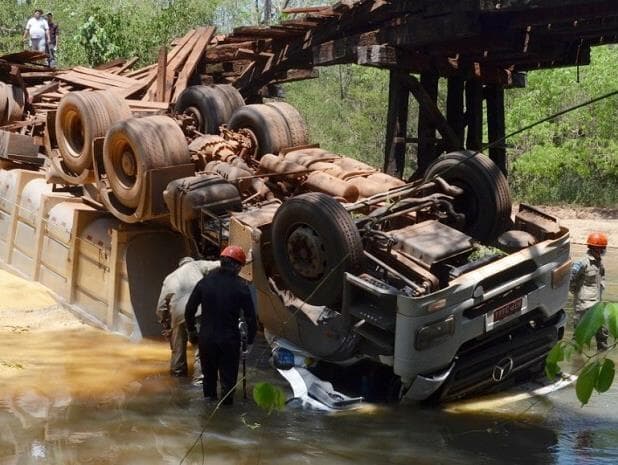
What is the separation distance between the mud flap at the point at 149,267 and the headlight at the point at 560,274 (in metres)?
3.74

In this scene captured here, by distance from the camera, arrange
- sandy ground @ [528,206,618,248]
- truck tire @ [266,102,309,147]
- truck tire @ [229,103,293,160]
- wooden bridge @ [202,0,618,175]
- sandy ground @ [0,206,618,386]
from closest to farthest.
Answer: sandy ground @ [0,206,618,386] → truck tire @ [229,103,293,160] → truck tire @ [266,102,309,147] → wooden bridge @ [202,0,618,175] → sandy ground @ [528,206,618,248]

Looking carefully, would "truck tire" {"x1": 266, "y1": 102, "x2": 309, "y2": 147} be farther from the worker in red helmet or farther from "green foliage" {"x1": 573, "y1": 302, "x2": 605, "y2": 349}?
"green foliage" {"x1": 573, "y1": 302, "x2": 605, "y2": 349}

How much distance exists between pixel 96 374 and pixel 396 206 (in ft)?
9.90

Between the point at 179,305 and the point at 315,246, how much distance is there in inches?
63.3

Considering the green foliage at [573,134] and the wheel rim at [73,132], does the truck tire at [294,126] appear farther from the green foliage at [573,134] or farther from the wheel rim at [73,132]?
the green foliage at [573,134]

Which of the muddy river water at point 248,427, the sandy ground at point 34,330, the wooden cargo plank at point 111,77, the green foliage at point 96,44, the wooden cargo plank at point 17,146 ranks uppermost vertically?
the green foliage at point 96,44

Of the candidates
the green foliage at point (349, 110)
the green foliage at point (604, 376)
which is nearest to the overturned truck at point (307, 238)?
the green foliage at point (604, 376)

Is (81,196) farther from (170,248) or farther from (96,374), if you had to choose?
(96,374)

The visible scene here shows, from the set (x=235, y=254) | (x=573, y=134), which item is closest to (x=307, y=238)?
(x=235, y=254)

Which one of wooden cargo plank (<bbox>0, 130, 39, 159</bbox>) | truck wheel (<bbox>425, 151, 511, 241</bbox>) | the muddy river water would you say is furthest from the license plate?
wooden cargo plank (<bbox>0, 130, 39, 159</bbox>)

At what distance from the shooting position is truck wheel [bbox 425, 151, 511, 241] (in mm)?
7547

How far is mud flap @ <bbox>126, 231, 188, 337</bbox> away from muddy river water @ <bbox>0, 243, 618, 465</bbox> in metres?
0.86

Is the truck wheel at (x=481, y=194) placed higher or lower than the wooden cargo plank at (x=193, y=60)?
lower

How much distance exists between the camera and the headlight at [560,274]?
287 inches
